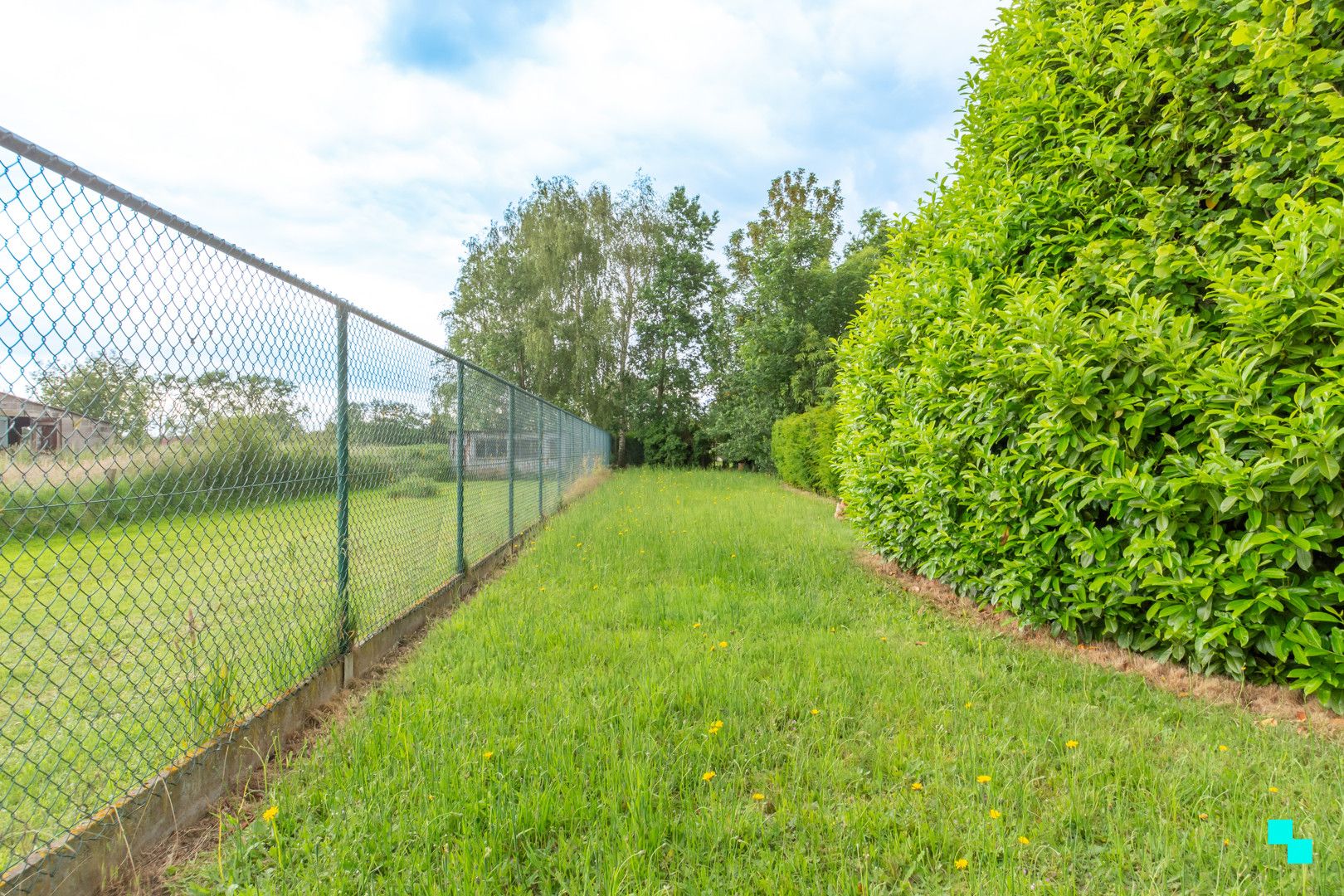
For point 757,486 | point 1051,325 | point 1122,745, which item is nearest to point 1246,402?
point 1051,325

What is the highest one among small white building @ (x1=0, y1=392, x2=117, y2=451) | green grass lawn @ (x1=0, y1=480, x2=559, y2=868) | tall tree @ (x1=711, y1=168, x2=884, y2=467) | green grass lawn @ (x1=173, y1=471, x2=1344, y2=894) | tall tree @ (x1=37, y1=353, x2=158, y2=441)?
tall tree @ (x1=711, y1=168, x2=884, y2=467)

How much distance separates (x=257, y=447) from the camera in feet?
7.83

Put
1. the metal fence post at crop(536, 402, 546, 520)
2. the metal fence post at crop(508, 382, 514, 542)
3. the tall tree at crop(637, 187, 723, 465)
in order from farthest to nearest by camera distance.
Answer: the tall tree at crop(637, 187, 723, 465) < the metal fence post at crop(536, 402, 546, 520) < the metal fence post at crop(508, 382, 514, 542)

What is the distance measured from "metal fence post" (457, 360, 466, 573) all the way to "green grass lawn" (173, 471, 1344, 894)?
59.4 inches

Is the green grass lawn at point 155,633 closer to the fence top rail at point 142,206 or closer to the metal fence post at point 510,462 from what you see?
the fence top rail at point 142,206

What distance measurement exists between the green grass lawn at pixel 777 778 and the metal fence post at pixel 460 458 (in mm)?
1510

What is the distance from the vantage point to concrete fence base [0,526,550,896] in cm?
146

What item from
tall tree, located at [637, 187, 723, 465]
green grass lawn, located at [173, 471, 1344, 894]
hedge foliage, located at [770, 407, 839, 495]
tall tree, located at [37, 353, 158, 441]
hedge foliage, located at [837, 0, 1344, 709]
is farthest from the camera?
tall tree, located at [637, 187, 723, 465]

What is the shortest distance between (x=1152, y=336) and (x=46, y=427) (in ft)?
13.7

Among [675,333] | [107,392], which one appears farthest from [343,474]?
[675,333]

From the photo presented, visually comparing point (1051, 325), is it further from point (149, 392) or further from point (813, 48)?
point (813, 48)

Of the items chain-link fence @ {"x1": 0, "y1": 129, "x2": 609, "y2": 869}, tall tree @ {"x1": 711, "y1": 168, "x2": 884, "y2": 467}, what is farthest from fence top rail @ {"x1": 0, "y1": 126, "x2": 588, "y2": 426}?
tall tree @ {"x1": 711, "y1": 168, "x2": 884, "y2": 467}

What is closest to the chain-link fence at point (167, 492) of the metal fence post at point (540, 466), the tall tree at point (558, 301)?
the metal fence post at point (540, 466)

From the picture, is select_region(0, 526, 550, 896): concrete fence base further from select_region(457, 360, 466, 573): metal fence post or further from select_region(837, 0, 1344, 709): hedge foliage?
select_region(837, 0, 1344, 709): hedge foliage
